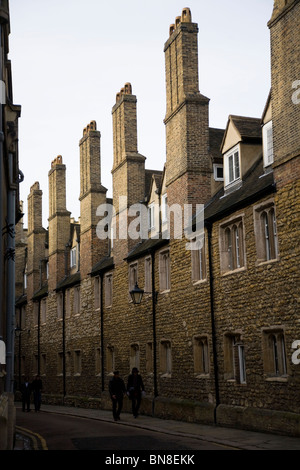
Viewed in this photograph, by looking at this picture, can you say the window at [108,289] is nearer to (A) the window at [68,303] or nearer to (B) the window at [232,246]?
(A) the window at [68,303]

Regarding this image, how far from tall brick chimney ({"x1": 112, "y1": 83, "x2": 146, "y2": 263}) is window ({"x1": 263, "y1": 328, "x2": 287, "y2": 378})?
38.6 feet

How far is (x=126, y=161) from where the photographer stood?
28859mm

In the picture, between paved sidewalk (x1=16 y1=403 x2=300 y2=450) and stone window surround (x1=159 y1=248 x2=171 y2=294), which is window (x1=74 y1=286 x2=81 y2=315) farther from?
paved sidewalk (x1=16 y1=403 x2=300 y2=450)

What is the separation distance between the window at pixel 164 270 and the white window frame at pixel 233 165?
12.9ft

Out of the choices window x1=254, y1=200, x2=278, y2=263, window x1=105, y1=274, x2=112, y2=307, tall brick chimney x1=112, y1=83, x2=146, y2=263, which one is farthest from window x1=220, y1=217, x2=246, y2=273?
window x1=105, y1=274, x2=112, y2=307

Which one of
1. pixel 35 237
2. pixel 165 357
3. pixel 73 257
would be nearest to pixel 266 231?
pixel 165 357

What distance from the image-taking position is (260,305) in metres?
17.0

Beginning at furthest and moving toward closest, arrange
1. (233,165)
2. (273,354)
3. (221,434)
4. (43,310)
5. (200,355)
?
(43,310) → (233,165) → (200,355) → (273,354) → (221,434)

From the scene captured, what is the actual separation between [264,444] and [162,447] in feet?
6.79

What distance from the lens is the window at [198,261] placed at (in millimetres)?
20891

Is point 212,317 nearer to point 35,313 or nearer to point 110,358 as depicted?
point 110,358

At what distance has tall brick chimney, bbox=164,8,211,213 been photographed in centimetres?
2217

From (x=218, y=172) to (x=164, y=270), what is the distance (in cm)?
408

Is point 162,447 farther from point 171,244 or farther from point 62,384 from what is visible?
point 62,384
